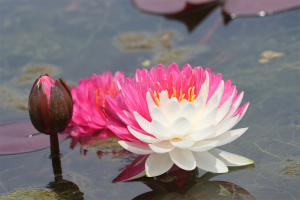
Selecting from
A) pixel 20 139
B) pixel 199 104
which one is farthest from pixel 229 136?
pixel 20 139

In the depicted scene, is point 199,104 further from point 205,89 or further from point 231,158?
point 231,158

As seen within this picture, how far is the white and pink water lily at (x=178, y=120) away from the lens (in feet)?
3.41

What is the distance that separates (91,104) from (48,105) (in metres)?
0.27

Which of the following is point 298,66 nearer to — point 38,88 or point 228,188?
point 228,188

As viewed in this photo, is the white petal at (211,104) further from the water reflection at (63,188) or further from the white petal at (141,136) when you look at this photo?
the water reflection at (63,188)

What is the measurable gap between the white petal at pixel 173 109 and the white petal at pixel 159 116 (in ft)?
0.07

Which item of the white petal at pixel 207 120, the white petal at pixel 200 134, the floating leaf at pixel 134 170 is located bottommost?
the floating leaf at pixel 134 170

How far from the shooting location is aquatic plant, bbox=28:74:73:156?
1.12 metres

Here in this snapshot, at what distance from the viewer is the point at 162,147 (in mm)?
1075

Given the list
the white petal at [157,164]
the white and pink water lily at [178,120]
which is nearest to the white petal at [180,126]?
the white and pink water lily at [178,120]

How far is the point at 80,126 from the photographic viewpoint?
1.46 metres

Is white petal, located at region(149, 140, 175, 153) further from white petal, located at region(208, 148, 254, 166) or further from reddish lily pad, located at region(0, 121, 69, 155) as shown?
reddish lily pad, located at region(0, 121, 69, 155)

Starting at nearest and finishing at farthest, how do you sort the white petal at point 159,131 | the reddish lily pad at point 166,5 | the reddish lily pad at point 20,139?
the white petal at point 159,131
the reddish lily pad at point 20,139
the reddish lily pad at point 166,5

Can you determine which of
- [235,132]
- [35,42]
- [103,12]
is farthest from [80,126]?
[103,12]
